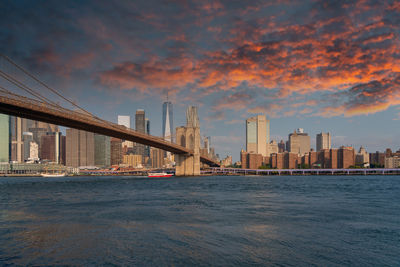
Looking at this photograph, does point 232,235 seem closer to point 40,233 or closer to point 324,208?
point 40,233

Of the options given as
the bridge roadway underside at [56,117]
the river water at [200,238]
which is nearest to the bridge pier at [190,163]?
the bridge roadway underside at [56,117]

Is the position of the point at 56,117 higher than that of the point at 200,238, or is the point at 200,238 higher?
the point at 56,117

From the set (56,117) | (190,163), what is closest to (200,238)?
(56,117)

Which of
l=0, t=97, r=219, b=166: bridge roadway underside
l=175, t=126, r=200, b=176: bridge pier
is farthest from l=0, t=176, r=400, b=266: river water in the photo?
l=175, t=126, r=200, b=176: bridge pier

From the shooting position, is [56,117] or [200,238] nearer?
[200,238]

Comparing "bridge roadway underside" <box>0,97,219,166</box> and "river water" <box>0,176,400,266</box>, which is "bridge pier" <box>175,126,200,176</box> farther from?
"river water" <box>0,176,400,266</box>

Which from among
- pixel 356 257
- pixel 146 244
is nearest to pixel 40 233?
pixel 146 244

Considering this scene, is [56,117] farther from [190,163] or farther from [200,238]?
[190,163]

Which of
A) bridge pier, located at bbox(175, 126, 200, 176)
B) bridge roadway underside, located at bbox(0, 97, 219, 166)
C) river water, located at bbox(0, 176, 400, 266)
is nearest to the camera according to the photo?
river water, located at bbox(0, 176, 400, 266)

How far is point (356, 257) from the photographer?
1032 cm

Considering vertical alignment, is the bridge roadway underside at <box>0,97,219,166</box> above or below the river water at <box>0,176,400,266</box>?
above

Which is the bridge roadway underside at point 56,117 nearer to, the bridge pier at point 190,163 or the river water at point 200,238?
the river water at point 200,238

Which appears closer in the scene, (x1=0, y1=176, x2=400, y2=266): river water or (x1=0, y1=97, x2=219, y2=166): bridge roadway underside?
(x1=0, y1=176, x2=400, y2=266): river water

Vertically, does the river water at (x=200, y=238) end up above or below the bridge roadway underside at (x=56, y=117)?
below
